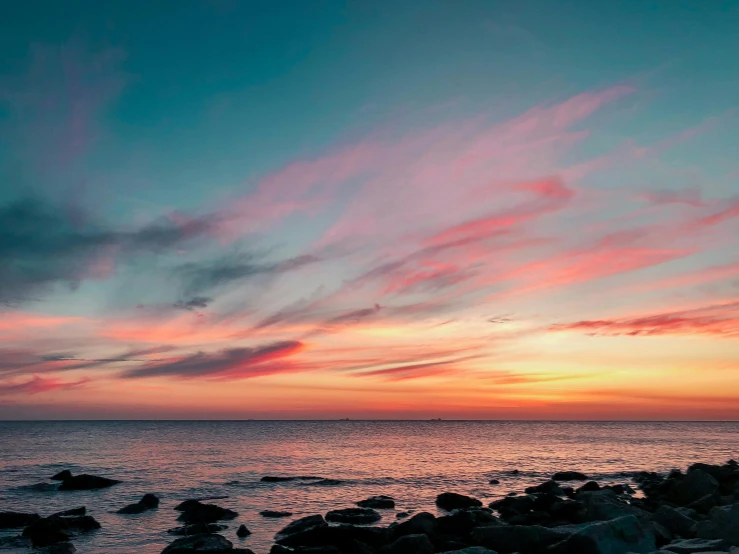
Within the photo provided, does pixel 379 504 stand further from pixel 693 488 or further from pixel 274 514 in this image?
pixel 693 488

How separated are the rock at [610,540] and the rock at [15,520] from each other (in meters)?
27.4

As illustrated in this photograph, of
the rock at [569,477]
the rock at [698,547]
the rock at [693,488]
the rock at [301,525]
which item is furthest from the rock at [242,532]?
the rock at [569,477]

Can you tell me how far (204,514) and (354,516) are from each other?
8654mm

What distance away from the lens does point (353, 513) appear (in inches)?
1293

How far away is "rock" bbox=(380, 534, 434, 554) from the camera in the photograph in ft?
71.1

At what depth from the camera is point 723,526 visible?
20062mm

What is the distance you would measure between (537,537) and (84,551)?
1987 centimetres

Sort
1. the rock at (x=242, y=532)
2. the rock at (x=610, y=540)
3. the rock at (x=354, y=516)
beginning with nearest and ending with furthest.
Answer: the rock at (x=610, y=540) < the rock at (x=242, y=532) < the rock at (x=354, y=516)

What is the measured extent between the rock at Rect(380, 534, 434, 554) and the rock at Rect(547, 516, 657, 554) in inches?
179

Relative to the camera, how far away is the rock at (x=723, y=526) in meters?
19.4

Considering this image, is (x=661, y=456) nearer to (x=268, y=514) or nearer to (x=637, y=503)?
(x=637, y=503)

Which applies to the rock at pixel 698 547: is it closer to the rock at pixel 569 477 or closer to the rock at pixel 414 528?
the rock at pixel 414 528

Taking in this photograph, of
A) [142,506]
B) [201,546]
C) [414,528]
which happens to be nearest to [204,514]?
[142,506]

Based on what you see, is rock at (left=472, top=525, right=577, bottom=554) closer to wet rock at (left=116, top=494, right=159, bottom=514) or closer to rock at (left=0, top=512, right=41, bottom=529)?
wet rock at (left=116, top=494, right=159, bottom=514)
